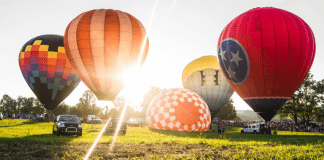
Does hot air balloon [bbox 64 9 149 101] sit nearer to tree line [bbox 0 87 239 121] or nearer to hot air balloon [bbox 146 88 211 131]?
hot air balloon [bbox 146 88 211 131]

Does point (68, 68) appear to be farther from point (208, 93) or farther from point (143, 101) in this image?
point (143, 101)

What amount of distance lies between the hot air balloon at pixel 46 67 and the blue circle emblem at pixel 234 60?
576 inches

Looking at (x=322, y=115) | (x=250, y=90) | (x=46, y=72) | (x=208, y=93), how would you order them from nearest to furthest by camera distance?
1. (x=250, y=90)
2. (x=46, y=72)
3. (x=208, y=93)
4. (x=322, y=115)

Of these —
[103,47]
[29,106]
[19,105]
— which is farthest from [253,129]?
[19,105]

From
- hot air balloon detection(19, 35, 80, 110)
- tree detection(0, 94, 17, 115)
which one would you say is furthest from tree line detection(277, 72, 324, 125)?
tree detection(0, 94, 17, 115)

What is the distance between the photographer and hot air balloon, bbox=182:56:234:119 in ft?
88.4

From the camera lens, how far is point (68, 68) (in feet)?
73.8

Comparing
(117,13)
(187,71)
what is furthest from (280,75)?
(187,71)

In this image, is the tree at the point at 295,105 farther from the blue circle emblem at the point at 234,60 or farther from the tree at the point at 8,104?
the tree at the point at 8,104

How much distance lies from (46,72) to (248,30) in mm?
17956

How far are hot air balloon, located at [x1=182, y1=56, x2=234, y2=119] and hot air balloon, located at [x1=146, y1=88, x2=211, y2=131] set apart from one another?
7.46m

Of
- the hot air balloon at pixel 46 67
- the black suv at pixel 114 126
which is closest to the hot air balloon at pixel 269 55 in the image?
the black suv at pixel 114 126

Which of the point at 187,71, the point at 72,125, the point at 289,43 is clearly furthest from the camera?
the point at 187,71

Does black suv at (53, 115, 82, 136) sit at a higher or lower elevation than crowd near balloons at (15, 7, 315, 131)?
lower
